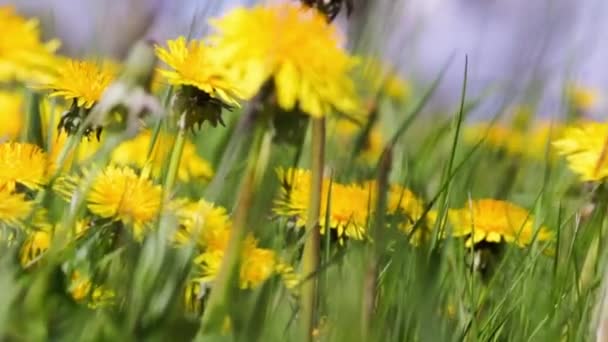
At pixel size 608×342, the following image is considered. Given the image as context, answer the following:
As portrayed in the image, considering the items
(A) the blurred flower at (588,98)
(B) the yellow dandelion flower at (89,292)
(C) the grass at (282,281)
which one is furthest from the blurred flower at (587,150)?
(A) the blurred flower at (588,98)

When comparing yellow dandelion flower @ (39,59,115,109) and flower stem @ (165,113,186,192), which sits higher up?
yellow dandelion flower @ (39,59,115,109)

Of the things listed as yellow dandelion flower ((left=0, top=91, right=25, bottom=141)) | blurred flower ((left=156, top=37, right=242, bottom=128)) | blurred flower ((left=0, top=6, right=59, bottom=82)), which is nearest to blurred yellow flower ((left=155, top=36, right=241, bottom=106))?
blurred flower ((left=156, top=37, right=242, bottom=128))

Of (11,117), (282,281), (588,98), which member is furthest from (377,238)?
(588,98)

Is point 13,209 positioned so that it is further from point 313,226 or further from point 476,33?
point 476,33

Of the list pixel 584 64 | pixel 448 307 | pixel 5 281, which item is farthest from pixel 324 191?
pixel 584 64

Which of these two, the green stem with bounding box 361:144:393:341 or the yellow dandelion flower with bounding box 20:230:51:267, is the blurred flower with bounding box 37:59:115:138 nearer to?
the yellow dandelion flower with bounding box 20:230:51:267

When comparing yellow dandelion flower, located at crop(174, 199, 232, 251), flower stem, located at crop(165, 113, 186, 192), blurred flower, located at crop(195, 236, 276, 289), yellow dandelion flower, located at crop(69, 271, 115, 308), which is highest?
flower stem, located at crop(165, 113, 186, 192)

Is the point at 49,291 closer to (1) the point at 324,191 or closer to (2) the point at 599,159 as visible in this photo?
(1) the point at 324,191
